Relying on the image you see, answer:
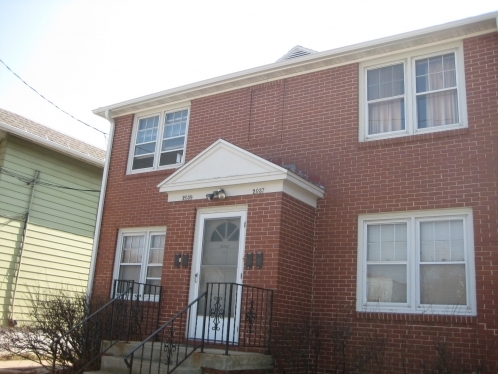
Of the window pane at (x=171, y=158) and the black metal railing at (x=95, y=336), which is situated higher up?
the window pane at (x=171, y=158)

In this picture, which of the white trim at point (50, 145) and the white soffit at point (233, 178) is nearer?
the white soffit at point (233, 178)

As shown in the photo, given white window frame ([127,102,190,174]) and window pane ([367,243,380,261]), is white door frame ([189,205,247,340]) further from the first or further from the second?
white window frame ([127,102,190,174])

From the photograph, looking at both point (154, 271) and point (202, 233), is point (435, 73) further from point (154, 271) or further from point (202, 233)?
point (154, 271)

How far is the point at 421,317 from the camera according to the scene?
25.5ft

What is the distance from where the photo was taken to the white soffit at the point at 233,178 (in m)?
8.52

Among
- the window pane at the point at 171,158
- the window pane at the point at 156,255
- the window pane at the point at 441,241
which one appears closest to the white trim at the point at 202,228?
the window pane at the point at 156,255

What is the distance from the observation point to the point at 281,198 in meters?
8.38

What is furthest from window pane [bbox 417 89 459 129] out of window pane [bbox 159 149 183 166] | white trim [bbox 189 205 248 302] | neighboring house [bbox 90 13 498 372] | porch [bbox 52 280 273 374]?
window pane [bbox 159 149 183 166]

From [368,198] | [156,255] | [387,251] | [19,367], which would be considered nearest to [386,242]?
[387,251]

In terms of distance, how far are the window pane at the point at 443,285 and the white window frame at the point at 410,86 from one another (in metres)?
2.26

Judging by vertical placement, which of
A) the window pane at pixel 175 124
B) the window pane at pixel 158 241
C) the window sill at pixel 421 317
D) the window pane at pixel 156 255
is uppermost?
the window pane at pixel 175 124

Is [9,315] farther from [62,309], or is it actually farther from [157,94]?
[157,94]

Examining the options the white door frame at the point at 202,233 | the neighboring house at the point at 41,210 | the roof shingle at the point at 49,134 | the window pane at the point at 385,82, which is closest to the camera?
the white door frame at the point at 202,233

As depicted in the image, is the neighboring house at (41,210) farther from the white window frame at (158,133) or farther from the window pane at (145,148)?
the window pane at (145,148)
